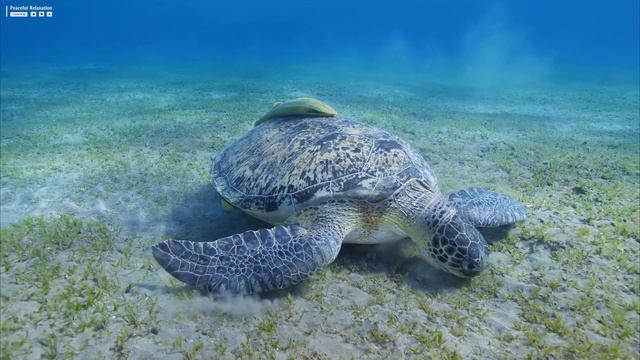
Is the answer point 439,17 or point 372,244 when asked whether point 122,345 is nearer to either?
point 372,244

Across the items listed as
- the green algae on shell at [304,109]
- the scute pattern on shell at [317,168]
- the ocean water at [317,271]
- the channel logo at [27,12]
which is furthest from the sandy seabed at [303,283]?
the channel logo at [27,12]

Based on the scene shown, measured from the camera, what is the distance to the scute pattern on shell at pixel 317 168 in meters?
3.67

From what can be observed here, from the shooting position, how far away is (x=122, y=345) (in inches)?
99.9

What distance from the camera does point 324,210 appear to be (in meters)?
3.59

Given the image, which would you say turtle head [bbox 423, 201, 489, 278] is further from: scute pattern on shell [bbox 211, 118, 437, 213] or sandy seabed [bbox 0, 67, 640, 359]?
scute pattern on shell [bbox 211, 118, 437, 213]

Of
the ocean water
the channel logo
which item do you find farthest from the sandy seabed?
the channel logo

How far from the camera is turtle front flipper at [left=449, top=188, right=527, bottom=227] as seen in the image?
13.4 ft

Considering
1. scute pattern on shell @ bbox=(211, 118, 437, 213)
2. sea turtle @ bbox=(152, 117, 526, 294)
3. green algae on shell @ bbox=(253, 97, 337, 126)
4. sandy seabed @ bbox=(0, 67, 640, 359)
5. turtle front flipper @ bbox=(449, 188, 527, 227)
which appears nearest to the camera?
sandy seabed @ bbox=(0, 67, 640, 359)

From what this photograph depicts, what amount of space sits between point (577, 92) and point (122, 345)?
23.6 m

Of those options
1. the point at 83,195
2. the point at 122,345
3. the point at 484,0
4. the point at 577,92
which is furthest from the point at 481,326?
the point at 484,0

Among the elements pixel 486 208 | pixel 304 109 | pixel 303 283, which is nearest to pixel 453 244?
pixel 486 208

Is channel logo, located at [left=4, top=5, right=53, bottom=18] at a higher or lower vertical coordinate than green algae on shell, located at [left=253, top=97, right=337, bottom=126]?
lower

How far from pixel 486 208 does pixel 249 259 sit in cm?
286

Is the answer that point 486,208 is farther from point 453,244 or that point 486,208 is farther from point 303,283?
point 303,283
